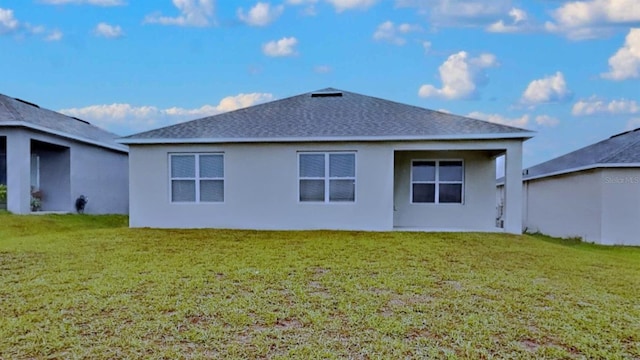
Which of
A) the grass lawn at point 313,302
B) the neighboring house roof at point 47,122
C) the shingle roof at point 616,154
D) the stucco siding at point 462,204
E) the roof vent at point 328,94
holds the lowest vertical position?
the grass lawn at point 313,302

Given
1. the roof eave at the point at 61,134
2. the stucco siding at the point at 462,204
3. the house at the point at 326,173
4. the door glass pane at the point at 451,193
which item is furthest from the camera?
the roof eave at the point at 61,134

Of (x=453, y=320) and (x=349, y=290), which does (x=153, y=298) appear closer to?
(x=349, y=290)

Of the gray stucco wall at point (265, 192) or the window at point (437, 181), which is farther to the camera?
the window at point (437, 181)

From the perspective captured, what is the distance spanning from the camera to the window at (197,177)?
13.3 meters

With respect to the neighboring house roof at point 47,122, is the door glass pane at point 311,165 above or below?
below

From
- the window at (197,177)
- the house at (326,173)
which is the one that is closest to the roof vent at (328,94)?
the house at (326,173)

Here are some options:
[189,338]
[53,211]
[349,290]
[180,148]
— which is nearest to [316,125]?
[180,148]

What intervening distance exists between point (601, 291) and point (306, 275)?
14.4 ft

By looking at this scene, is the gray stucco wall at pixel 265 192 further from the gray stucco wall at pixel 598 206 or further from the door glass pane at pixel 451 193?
the gray stucco wall at pixel 598 206

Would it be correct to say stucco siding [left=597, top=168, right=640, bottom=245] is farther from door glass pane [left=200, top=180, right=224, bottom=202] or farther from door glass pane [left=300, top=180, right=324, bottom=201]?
door glass pane [left=200, top=180, right=224, bottom=202]

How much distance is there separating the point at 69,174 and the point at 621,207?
1975 cm

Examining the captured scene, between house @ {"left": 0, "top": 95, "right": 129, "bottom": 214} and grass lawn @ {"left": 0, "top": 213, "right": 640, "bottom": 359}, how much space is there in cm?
605

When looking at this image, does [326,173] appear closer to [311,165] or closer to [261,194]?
[311,165]

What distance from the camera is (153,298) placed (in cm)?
566
